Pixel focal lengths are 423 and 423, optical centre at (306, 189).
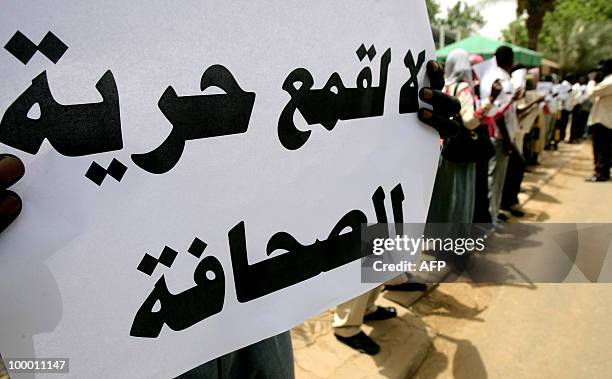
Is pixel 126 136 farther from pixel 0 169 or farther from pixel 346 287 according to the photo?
pixel 346 287

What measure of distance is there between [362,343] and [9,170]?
167 cm

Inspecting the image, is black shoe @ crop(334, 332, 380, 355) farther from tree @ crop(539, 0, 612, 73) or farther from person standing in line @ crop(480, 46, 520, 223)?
tree @ crop(539, 0, 612, 73)

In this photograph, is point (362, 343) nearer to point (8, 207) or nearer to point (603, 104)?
point (8, 207)

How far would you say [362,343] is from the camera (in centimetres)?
188

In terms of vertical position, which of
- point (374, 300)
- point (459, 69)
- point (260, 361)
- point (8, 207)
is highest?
point (459, 69)

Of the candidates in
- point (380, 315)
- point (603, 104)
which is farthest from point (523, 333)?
point (603, 104)

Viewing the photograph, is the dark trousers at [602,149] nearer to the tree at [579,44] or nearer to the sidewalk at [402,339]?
the sidewalk at [402,339]

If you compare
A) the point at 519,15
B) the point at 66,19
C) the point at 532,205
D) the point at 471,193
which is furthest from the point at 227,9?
the point at 519,15

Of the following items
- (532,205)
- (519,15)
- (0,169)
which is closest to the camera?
(0,169)

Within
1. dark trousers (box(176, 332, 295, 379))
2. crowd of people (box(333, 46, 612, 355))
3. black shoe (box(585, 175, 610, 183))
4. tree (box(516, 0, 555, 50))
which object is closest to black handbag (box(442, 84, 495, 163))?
crowd of people (box(333, 46, 612, 355))

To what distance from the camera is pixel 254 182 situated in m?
0.68

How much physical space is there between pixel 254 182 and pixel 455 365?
161 cm

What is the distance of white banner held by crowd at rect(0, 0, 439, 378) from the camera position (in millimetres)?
522

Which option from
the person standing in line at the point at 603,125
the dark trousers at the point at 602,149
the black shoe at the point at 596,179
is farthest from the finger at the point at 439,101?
the black shoe at the point at 596,179
